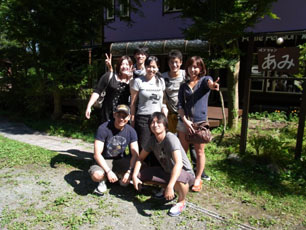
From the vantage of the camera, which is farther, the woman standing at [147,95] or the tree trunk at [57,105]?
the tree trunk at [57,105]

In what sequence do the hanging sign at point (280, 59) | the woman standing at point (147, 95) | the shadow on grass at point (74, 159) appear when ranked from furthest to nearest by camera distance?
the shadow on grass at point (74, 159) < the hanging sign at point (280, 59) < the woman standing at point (147, 95)

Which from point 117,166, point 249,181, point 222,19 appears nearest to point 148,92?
point 117,166

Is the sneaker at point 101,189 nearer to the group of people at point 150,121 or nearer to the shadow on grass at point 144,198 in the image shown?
the group of people at point 150,121

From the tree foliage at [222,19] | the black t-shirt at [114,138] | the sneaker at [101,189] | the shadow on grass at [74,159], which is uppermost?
the tree foliage at [222,19]

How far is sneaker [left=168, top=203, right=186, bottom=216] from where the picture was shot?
114 inches

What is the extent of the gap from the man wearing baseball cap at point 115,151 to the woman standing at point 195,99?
2.34ft

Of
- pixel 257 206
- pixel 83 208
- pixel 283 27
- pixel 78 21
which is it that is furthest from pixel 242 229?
pixel 283 27

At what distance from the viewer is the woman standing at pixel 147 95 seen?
11.2 ft

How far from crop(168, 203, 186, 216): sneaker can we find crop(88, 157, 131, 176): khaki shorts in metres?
0.78

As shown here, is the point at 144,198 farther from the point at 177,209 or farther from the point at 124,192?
the point at 177,209

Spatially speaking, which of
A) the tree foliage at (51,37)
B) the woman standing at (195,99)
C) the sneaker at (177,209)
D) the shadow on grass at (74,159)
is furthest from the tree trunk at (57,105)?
the sneaker at (177,209)

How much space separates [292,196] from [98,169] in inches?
97.6

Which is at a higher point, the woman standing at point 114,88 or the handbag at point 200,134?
the woman standing at point 114,88

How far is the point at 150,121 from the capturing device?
3.04 metres
